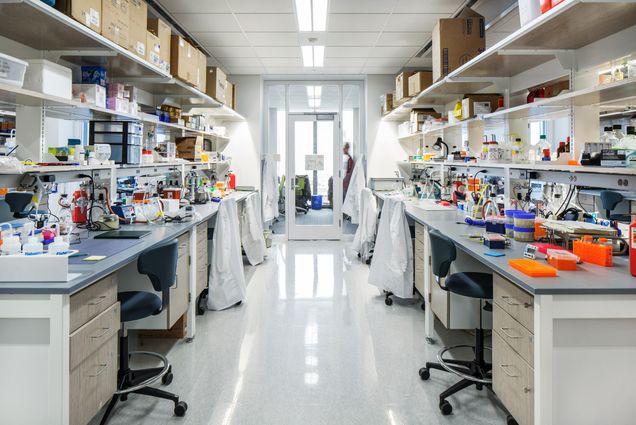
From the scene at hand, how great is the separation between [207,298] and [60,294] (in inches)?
86.3

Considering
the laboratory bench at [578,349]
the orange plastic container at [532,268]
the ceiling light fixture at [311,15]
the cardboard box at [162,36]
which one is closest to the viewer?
the laboratory bench at [578,349]

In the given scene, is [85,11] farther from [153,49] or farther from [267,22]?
[267,22]

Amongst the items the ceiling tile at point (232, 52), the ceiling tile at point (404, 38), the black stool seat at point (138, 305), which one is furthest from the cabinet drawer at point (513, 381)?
the ceiling tile at point (232, 52)

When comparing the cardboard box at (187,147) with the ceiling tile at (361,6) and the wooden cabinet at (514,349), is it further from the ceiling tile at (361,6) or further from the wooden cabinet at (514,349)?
the wooden cabinet at (514,349)

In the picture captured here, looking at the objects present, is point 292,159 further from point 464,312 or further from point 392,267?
point 464,312

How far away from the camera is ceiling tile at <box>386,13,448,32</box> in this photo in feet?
13.9

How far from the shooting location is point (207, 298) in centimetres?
363

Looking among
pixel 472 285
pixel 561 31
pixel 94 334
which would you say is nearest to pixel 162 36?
pixel 94 334

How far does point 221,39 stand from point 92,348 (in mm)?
4220

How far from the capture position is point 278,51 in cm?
550

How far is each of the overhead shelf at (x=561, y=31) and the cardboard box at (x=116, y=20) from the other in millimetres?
2364

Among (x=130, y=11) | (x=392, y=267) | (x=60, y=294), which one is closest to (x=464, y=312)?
(x=392, y=267)

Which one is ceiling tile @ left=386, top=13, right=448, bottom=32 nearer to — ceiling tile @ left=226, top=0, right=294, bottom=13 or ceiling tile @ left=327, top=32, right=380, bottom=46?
ceiling tile @ left=327, top=32, right=380, bottom=46

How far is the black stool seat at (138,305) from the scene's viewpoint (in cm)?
204
